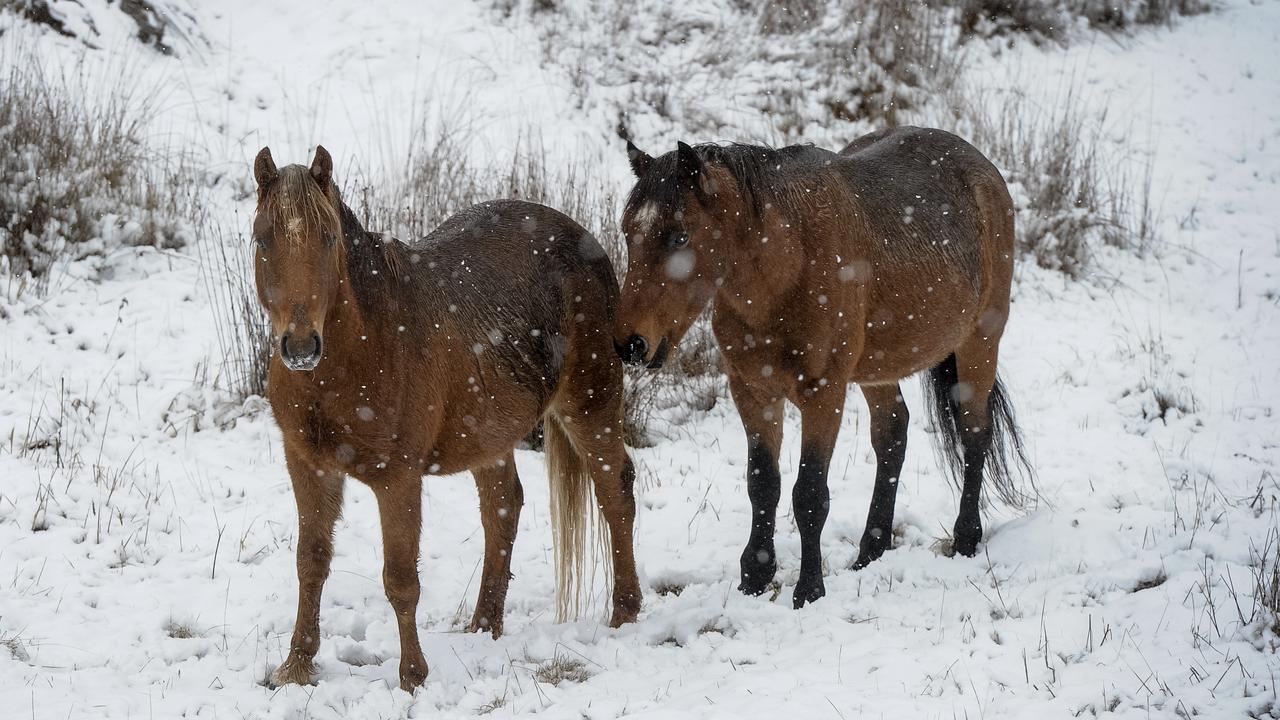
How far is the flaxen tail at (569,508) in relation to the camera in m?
4.88

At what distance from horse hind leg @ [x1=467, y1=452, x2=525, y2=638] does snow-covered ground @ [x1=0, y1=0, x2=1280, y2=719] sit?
0.17 metres

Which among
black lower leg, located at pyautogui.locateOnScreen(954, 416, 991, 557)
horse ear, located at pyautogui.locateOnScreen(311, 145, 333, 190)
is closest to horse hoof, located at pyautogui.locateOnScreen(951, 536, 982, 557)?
black lower leg, located at pyautogui.locateOnScreen(954, 416, 991, 557)

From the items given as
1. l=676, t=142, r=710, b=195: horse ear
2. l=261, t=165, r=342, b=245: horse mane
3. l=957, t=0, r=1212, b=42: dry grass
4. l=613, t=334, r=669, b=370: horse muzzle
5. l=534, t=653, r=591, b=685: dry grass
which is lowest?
l=534, t=653, r=591, b=685: dry grass

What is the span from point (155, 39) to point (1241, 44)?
13.9 m

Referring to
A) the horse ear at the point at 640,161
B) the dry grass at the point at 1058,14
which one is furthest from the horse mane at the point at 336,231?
the dry grass at the point at 1058,14

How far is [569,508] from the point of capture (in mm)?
4930

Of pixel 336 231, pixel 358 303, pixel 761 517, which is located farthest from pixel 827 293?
pixel 336 231

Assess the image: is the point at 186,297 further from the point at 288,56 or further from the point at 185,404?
the point at 288,56

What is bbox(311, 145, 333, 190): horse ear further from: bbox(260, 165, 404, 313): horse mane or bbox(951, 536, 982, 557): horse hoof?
bbox(951, 536, 982, 557): horse hoof

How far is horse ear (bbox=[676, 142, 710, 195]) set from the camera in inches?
164

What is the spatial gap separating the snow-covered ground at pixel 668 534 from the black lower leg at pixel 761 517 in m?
0.14

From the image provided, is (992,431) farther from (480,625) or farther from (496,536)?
(480,625)

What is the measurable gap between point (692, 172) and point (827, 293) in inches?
35.4

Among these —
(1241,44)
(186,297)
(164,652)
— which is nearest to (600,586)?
(164,652)
